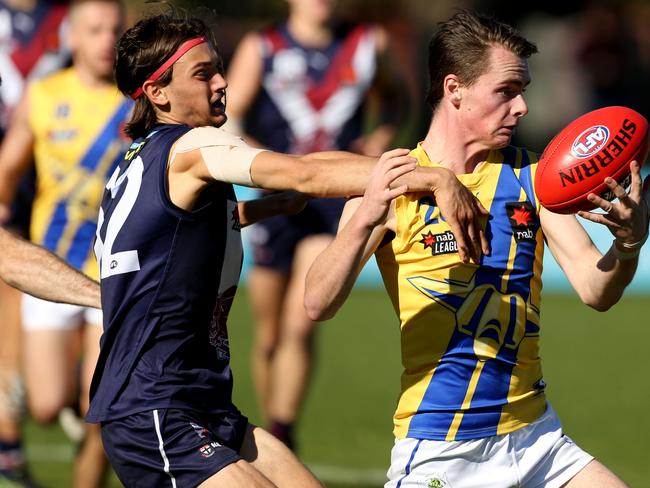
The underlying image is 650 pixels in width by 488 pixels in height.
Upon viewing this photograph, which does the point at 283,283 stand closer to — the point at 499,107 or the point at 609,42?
the point at 499,107

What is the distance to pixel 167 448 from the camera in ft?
14.6

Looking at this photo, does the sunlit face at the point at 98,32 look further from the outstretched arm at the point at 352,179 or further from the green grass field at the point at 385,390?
the outstretched arm at the point at 352,179

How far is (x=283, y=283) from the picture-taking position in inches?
340

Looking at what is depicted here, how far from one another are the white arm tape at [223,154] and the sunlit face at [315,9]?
4.43 m

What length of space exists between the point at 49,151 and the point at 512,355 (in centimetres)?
359

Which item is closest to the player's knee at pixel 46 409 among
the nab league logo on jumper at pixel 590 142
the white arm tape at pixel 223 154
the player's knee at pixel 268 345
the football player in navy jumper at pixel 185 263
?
the player's knee at pixel 268 345

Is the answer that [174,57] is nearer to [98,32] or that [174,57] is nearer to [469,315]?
[469,315]

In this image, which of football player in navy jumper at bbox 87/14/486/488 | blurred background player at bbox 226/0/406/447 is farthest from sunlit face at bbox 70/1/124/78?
football player in navy jumper at bbox 87/14/486/488

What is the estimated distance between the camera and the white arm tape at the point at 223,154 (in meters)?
4.40

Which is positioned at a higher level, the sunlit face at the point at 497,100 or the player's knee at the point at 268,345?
the sunlit face at the point at 497,100

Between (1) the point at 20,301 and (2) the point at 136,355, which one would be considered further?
(1) the point at 20,301

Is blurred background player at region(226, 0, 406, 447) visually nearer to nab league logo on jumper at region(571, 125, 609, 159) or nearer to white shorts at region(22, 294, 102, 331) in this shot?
white shorts at region(22, 294, 102, 331)

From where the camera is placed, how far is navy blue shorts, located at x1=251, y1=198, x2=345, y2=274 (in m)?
8.39

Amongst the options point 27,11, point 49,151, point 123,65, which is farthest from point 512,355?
point 27,11
